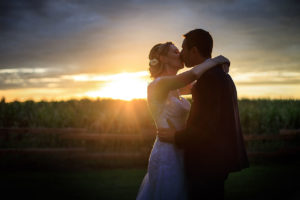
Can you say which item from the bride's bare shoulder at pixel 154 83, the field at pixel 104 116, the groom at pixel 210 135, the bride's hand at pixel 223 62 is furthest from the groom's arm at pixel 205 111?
the field at pixel 104 116

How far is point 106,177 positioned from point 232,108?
22.3ft

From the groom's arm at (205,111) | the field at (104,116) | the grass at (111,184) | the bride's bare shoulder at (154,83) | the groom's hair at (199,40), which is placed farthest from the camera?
the field at (104,116)

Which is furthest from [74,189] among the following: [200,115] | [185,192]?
[200,115]

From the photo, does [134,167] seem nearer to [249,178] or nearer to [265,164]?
[249,178]

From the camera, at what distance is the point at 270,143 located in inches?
535

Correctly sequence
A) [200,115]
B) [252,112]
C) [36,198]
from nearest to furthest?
1. [200,115]
2. [36,198]
3. [252,112]

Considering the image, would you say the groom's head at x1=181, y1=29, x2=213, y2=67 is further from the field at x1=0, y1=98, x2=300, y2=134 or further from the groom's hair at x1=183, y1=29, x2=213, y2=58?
the field at x1=0, y1=98, x2=300, y2=134

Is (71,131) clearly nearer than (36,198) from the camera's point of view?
No

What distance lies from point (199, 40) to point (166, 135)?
0.95 meters

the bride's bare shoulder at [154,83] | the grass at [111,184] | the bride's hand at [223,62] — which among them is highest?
the bride's hand at [223,62]

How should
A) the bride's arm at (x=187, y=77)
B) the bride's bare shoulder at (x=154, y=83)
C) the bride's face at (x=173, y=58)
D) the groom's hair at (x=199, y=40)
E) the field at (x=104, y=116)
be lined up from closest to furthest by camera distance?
the bride's arm at (x=187, y=77), the groom's hair at (x=199, y=40), the bride's bare shoulder at (x=154, y=83), the bride's face at (x=173, y=58), the field at (x=104, y=116)

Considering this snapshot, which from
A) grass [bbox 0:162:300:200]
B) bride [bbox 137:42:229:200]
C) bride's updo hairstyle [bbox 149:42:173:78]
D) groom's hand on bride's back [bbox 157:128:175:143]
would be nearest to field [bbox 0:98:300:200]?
grass [bbox 0:162:300:200]

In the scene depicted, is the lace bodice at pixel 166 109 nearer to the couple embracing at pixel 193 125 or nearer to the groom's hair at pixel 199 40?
the couple embracing at pixel 193 125

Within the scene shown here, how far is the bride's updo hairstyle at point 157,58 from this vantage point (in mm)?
3643
